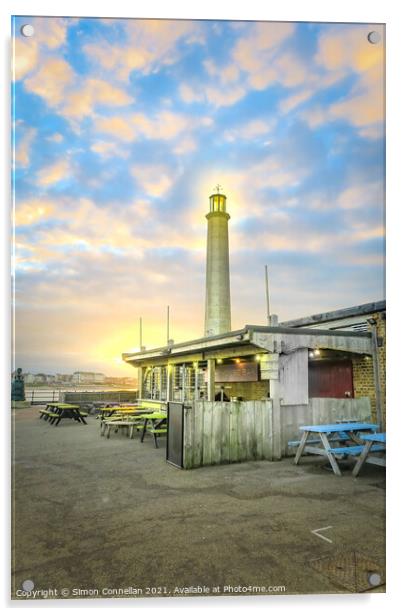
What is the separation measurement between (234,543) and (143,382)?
15.0 metres

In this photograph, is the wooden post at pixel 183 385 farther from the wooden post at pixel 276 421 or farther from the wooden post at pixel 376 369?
the wooden post at pixel 376 369

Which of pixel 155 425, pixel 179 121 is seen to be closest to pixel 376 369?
pixel 155 425

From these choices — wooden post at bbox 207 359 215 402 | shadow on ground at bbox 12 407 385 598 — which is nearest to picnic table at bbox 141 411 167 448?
wooden post at bbox 207 359 215 402

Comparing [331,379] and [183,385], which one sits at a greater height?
[331,379]

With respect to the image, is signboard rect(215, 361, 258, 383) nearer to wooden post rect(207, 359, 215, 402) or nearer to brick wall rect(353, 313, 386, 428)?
wooden post rect(207, 359, 215, 402)

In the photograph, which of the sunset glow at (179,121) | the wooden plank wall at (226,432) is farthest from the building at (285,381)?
the sunset glow at (179,121)

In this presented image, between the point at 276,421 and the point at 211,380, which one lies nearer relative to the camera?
the point at 276,421

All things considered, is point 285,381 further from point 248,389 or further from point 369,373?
point 248,389

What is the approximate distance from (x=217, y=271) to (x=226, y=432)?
17.8 meters

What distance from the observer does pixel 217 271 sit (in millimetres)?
24953

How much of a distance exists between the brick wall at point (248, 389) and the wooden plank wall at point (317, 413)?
5.25 metres

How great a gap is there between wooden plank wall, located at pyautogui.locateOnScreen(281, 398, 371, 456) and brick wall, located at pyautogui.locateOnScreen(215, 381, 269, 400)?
17.2ft

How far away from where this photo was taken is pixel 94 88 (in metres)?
3.59
